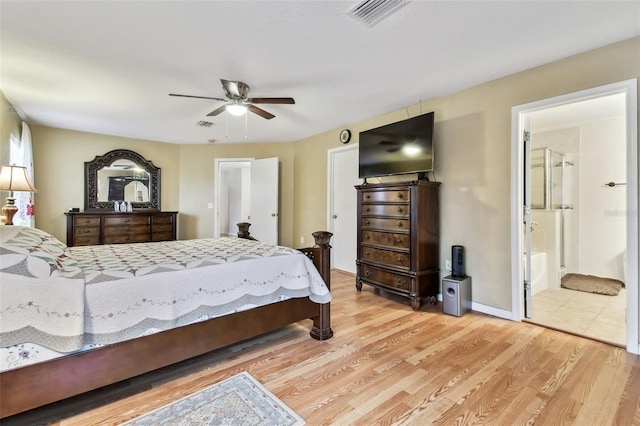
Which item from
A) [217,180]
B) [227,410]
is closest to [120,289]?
[227,410]

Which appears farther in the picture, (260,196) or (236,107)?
(260,196)

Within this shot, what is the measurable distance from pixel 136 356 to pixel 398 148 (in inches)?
125

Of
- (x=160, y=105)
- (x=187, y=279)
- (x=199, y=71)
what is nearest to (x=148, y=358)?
(x=187, y=279)

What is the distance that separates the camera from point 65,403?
1.64 metres

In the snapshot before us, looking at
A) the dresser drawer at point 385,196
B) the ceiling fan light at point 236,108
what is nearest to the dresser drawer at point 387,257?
the dresser drawer at point 385,196

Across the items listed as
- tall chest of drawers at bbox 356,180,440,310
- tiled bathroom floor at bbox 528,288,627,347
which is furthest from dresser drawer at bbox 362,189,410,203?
tiled bathroom floor at bbox 528,288,627,347

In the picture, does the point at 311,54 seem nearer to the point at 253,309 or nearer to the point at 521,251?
the point at 253,309

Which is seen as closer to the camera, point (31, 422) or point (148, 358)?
point (31, 422)

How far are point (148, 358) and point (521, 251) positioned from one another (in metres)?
3.21

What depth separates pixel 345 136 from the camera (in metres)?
4.69

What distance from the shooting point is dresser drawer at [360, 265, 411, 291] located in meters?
3.28

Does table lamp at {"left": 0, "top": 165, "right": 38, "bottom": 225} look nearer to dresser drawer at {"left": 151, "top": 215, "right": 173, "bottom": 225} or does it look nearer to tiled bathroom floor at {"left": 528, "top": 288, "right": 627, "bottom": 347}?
dresser drawer at {"left": 151, "top": 215, "right": 173, "bottom": 225}

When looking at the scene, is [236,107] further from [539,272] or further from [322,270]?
[539,272]

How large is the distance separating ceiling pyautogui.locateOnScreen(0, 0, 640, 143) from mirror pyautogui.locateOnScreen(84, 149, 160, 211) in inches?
61.6
